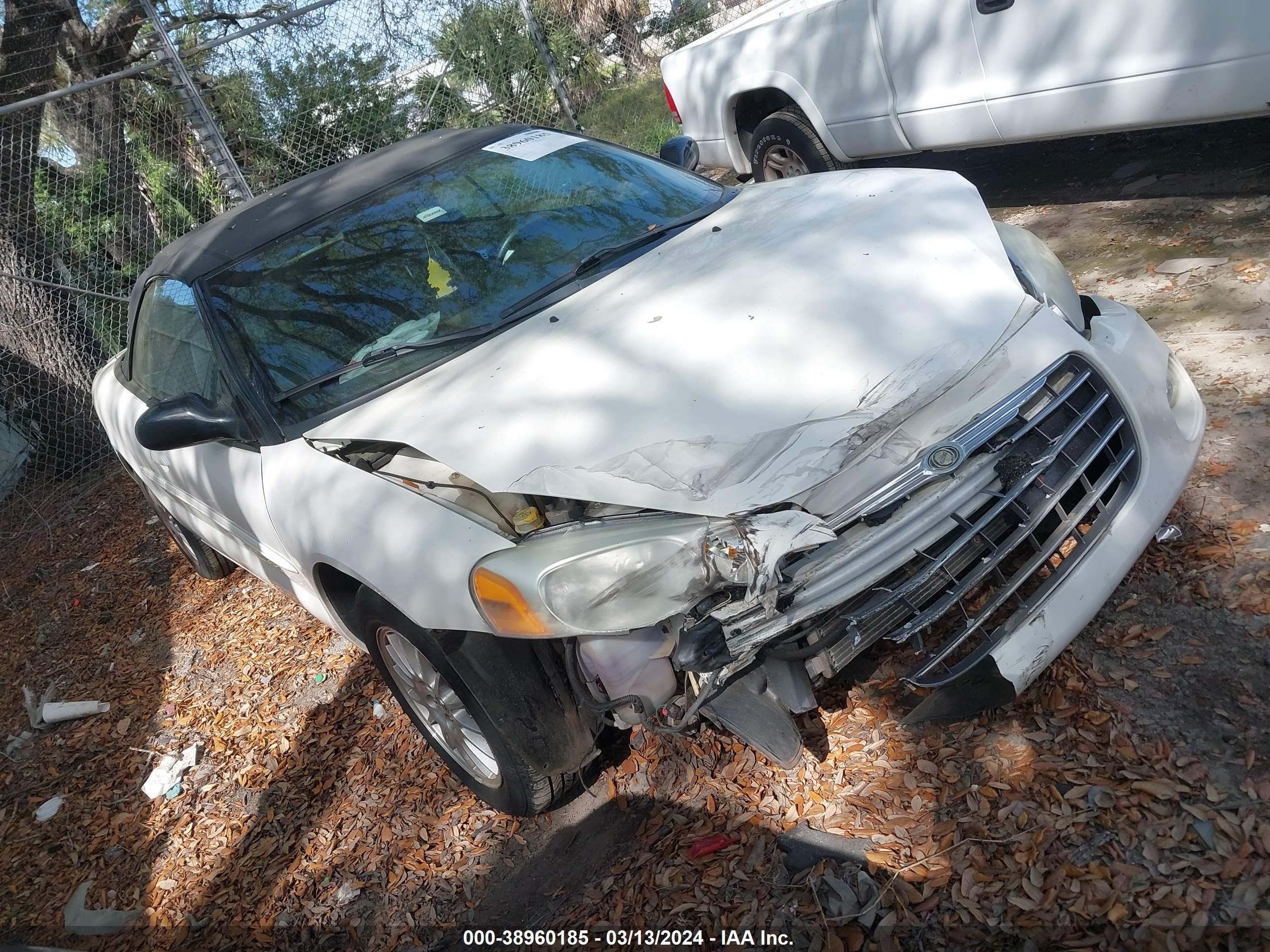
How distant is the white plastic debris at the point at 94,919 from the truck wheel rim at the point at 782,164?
527 cm

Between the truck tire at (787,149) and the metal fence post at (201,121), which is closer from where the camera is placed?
the truck tire at (787,149)

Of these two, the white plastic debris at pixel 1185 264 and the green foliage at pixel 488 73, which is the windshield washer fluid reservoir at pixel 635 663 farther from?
the green foliage at pixel 488 73

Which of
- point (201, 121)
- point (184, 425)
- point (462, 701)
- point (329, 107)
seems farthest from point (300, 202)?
point (329, 107)

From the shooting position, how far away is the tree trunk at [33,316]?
279 inches

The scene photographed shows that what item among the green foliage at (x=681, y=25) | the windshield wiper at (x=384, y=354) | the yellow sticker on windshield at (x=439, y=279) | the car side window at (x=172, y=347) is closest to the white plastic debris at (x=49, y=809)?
the car side window at (x=172, y=347)

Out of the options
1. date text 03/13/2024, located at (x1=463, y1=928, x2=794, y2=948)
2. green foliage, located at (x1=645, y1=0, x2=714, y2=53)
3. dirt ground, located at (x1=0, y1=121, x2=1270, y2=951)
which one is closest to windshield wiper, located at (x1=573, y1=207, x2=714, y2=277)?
dirt ground, located at (x1=0, y1=121, x2=1270, y2=951)

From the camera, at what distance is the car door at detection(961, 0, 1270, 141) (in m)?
3.92

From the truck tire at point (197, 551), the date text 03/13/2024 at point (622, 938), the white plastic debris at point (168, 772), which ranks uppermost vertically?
the truck tire at point (197, 551)

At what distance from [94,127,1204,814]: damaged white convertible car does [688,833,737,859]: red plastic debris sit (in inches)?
14.8

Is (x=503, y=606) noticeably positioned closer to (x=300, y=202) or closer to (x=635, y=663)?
(x=635, y=663)

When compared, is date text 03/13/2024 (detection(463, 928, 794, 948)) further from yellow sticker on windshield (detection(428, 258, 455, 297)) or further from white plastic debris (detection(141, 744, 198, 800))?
yellow sticker on windshield (detection(428, 258, 455, 297))

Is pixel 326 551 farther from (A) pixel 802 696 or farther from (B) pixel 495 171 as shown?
(B) pixel 495 171

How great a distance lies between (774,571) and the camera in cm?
198

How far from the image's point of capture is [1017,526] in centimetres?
229
